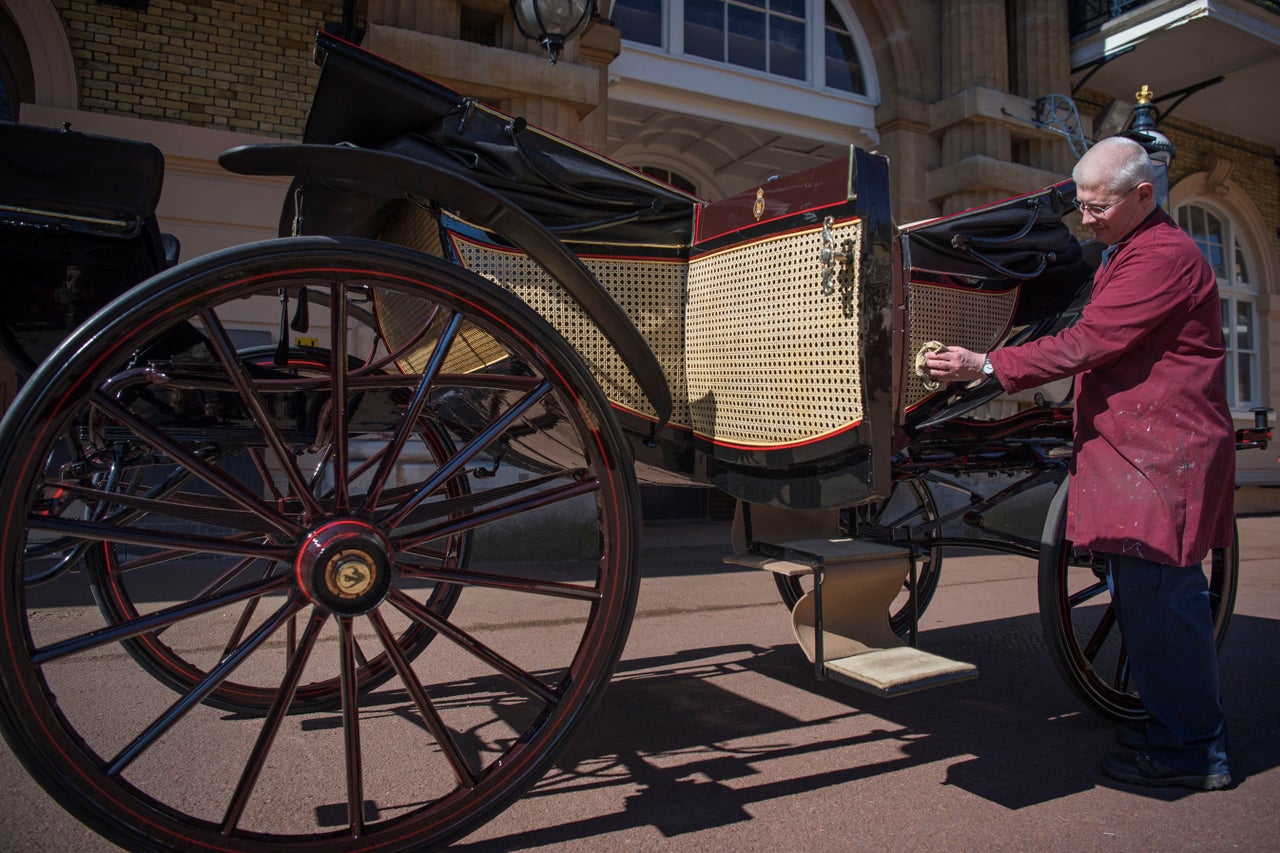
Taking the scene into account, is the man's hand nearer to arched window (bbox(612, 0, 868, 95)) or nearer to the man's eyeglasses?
the man's eyeglasses

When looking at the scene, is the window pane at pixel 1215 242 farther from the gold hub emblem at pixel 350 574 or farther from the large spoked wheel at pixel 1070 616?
Answer: the gold hub emblem at pixel 350 574

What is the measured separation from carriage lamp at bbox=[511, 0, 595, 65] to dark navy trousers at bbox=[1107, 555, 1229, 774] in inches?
210

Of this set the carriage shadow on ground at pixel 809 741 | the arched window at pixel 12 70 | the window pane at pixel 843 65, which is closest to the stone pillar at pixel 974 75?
the window pane at pixel 843 65

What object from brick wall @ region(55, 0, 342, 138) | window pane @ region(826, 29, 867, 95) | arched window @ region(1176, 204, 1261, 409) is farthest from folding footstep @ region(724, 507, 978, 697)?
arched window @ region(1176, 204, 1261, 409)

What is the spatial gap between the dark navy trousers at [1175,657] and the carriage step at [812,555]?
0.64 metres

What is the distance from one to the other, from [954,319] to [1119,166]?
29.5 inches

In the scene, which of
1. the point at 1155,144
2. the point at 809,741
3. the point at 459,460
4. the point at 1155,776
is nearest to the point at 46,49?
the point at 459,460

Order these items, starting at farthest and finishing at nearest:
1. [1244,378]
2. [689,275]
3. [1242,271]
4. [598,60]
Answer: [1242,271]
[1244,378]
[598,60]
[689,275]

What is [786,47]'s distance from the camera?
9961 millimetres

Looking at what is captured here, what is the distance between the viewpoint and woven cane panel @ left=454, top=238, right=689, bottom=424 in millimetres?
2369

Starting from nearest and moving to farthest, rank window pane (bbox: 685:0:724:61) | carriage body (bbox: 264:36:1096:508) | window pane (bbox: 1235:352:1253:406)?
1. carriage body (bbox: 264:36:1096:508)
2. window pane (bbox: 685:0:724:61)
3. window pane (bbox: 1235:352:1253:406)

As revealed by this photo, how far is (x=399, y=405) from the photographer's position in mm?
2773

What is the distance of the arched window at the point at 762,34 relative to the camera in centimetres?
909

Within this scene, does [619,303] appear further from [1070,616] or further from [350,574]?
[1070,616]
